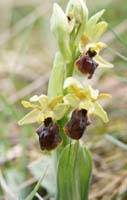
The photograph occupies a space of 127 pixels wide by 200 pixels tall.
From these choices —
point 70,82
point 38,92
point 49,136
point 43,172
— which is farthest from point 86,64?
point 38,92

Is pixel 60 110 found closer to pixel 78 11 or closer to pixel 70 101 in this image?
pixel 70 101

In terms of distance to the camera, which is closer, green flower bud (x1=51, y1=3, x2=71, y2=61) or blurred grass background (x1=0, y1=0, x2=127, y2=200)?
green flower bud (x1=51, y1=3, x2=71, y2=61)

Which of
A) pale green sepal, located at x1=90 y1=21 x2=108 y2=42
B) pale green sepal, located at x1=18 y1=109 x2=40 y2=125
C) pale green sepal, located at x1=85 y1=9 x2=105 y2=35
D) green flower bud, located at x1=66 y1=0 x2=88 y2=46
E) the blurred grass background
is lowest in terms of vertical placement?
the blurred grass background

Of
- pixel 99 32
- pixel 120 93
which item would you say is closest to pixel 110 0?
pixel 120 93

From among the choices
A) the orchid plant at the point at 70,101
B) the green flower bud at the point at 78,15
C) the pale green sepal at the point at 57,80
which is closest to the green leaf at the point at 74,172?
the orchid plant at the point at 70,101

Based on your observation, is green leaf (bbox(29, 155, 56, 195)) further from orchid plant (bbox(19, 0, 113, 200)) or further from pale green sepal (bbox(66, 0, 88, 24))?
pale green sepal (bbox(66, 0, 88, 24))

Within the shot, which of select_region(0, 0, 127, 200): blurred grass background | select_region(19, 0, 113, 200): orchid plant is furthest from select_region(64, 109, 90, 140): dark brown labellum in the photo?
select_region(0, 0, 127, 200): blurred grass background

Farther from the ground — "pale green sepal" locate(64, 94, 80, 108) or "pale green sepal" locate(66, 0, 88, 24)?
"pale green sepal" locate(66, 0, 88, 24)

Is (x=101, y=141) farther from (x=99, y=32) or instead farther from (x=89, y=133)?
(x=99, y=32)

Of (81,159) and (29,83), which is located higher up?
(81,159)
